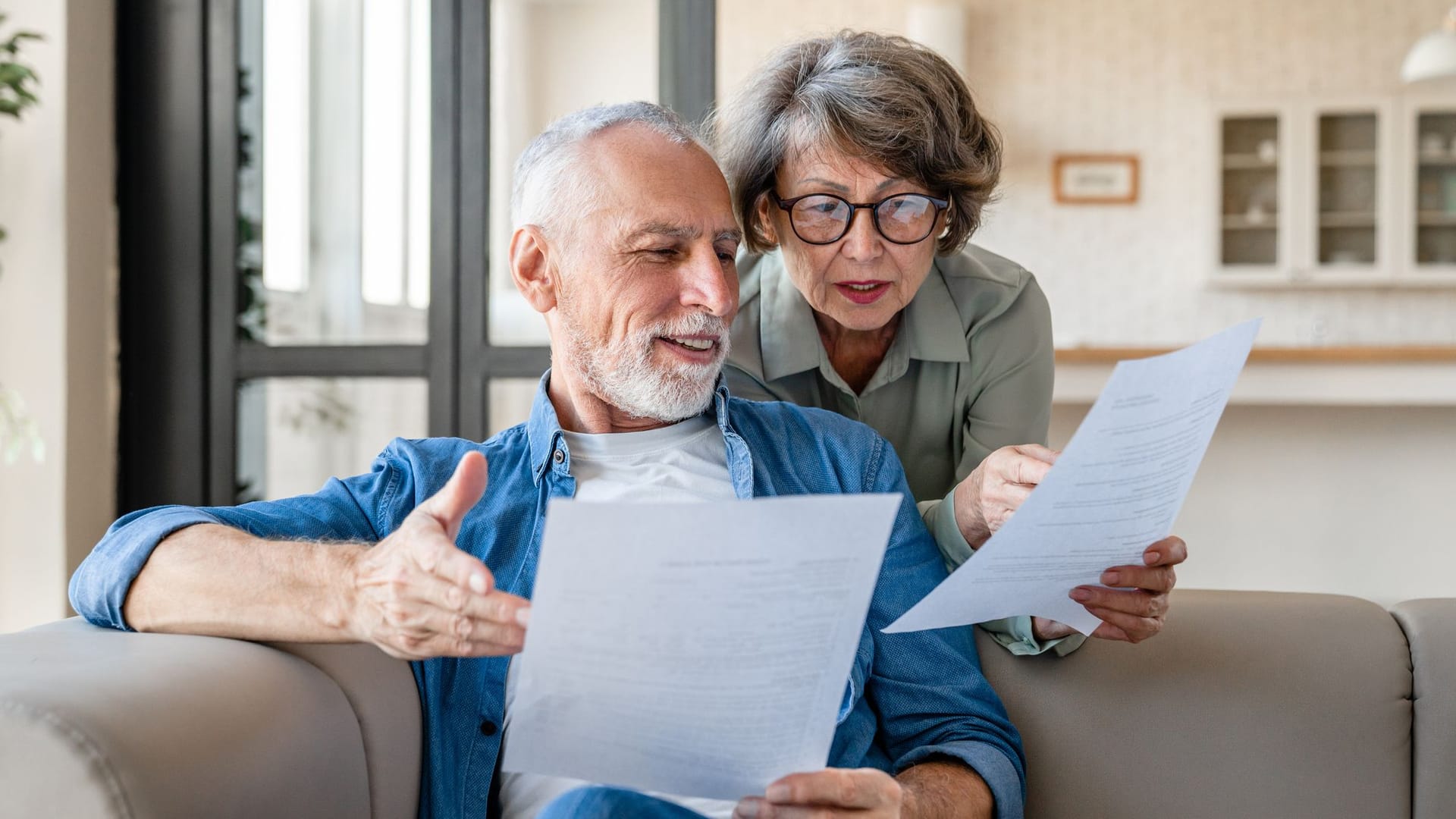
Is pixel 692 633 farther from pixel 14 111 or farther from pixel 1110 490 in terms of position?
pixel 14 111

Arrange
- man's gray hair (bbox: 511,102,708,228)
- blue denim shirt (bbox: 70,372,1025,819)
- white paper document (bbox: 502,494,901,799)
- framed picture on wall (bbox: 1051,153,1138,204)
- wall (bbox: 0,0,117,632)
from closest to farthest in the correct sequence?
white paper document (bbox: 502,494,901,799), blue denim shirt (bbox: 70,372,1025,819), man's gray hair (bbox: 511,102,708,228), wall (bbox: 0,0,117,632), framed picture on wall (bbox: 1051,153,1138,204)

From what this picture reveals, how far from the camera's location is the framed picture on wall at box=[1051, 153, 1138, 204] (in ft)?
21.3

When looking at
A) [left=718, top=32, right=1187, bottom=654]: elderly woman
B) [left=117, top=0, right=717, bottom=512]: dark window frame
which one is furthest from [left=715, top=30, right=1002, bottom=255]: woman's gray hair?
[left=117, top=0, right=717, bottom=512]: dark window frame

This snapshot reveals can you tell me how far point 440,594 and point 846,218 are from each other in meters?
0.83

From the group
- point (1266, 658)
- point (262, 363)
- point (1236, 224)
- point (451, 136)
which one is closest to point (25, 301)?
point (262, 363)

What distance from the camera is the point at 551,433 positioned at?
4.42 feet

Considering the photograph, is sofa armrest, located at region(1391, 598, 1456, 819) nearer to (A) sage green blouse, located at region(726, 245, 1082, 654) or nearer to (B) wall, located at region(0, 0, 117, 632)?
(A) sage green blouse, located at region(726, 245, 1082, 654)

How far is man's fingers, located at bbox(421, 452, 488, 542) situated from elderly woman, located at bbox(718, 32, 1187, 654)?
0.61m

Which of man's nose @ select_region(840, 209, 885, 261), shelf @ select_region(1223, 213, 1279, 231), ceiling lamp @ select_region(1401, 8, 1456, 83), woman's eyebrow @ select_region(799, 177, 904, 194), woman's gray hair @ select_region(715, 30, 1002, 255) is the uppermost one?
ceiling lamp @ select_region(1401, 8, 1456, 83)

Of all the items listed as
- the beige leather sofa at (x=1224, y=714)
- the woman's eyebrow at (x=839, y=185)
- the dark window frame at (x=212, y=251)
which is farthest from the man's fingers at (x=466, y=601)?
the dark window frame at (x=212, y=251)

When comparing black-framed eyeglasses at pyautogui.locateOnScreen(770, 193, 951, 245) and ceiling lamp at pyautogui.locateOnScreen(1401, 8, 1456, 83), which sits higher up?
ceiling lamp at pyautogui.locateOnScreen(1401, 8, 1456, 83)

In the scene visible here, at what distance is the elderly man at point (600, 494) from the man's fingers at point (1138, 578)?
22cm

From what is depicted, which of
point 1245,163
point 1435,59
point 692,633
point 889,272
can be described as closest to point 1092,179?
point 1245,163

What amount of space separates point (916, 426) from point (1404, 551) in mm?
2988
